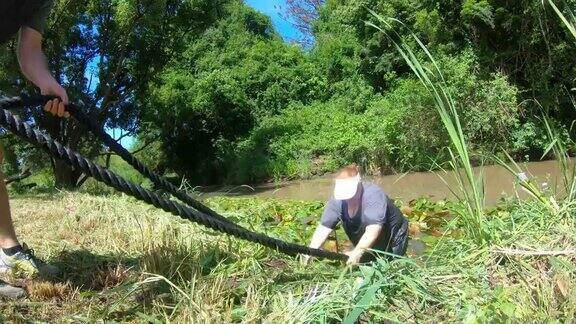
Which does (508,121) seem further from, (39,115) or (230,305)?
(230,305)

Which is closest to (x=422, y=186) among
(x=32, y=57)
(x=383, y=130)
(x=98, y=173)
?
(x=383, y=130)

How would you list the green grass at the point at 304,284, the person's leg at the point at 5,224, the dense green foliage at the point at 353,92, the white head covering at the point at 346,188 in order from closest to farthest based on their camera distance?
the green grass at the point at 304,284 < the person's leg at the point at 5,224 < the white head covering at the point at 346,188 < the dense green foliage at the point at 353,92

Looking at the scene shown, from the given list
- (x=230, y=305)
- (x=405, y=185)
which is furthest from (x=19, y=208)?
(x=405, y=185)

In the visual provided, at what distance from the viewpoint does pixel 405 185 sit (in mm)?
13719

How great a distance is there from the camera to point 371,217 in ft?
14.2

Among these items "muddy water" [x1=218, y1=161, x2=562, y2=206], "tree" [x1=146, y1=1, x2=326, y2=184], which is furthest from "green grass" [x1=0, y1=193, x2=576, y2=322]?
"tree" [x1=146, y1=1, x2=326, y2=184]

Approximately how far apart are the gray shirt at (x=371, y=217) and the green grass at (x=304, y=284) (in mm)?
1233

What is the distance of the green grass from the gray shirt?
123 cm

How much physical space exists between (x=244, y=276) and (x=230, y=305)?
0.41 metres

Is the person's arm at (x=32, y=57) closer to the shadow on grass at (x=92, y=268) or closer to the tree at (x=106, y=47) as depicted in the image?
the shadow on grass at (x=92, y=268)

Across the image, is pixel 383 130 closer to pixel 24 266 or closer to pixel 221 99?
pixel 221 99

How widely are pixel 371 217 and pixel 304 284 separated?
6.54ft

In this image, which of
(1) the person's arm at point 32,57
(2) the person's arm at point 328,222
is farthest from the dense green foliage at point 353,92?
(1) the person's arm at point 32,57

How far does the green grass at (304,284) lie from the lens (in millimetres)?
2070
